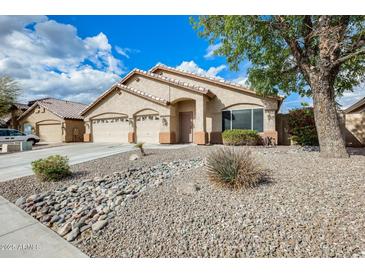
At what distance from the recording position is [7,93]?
2322 centimetres

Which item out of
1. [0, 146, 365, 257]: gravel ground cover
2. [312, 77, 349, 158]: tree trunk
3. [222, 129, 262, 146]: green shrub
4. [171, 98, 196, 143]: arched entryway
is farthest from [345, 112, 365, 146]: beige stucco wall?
[171, 98, 196, 143]: arched entryway

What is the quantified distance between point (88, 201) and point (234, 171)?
12.1 ft

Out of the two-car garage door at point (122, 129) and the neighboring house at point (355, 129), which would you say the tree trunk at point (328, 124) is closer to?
the neighboring house at point (355, 129)

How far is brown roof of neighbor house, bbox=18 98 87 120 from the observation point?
21.2 meters

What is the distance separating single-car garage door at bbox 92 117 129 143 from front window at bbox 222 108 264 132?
884cm

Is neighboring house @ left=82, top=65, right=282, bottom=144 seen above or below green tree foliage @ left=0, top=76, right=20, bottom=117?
below

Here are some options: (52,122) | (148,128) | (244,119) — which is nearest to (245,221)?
(244,119)

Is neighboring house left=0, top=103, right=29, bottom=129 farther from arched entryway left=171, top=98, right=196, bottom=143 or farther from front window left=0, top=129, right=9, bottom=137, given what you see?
arched entryway left=171, top=98, right=196, bottom=143

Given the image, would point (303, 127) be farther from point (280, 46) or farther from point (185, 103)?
point (185, 103)

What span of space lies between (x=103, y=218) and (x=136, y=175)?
7.73 ft

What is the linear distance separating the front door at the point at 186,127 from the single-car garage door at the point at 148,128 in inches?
80.2

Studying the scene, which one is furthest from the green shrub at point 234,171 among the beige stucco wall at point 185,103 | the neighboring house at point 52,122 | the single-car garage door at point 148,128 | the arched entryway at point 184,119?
Answer: the neighboring house at point 52,122

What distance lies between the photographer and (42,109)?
2177 cm
